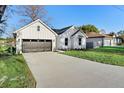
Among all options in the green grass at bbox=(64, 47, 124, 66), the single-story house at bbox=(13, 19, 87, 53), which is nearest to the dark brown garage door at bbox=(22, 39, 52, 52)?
the single-story house at bbox=(13, 19, 87, 53)

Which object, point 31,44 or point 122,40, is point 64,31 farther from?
point 122,40

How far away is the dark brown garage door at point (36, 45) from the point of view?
20498mm

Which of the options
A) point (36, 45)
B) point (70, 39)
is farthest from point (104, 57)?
point (70, 39)

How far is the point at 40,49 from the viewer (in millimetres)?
21250

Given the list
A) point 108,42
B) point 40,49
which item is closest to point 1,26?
point 40,49

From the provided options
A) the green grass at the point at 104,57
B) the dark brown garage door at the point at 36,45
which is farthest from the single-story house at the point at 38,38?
the green grass at the point at 104,57

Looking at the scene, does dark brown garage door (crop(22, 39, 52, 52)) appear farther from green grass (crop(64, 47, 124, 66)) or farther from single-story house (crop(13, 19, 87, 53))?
green grass (crop(64, 47, 124, 66))

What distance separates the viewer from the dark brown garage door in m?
20.5

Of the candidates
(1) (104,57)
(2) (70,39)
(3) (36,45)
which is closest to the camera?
(1) (104,57)

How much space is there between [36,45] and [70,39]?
545cm

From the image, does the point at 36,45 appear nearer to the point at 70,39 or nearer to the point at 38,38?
the point at 38,38

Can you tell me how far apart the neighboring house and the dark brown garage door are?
2.33 meters

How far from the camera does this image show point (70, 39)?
24.7 metres

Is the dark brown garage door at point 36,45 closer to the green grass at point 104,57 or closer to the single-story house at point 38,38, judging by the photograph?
the single-story house at point 38,38
